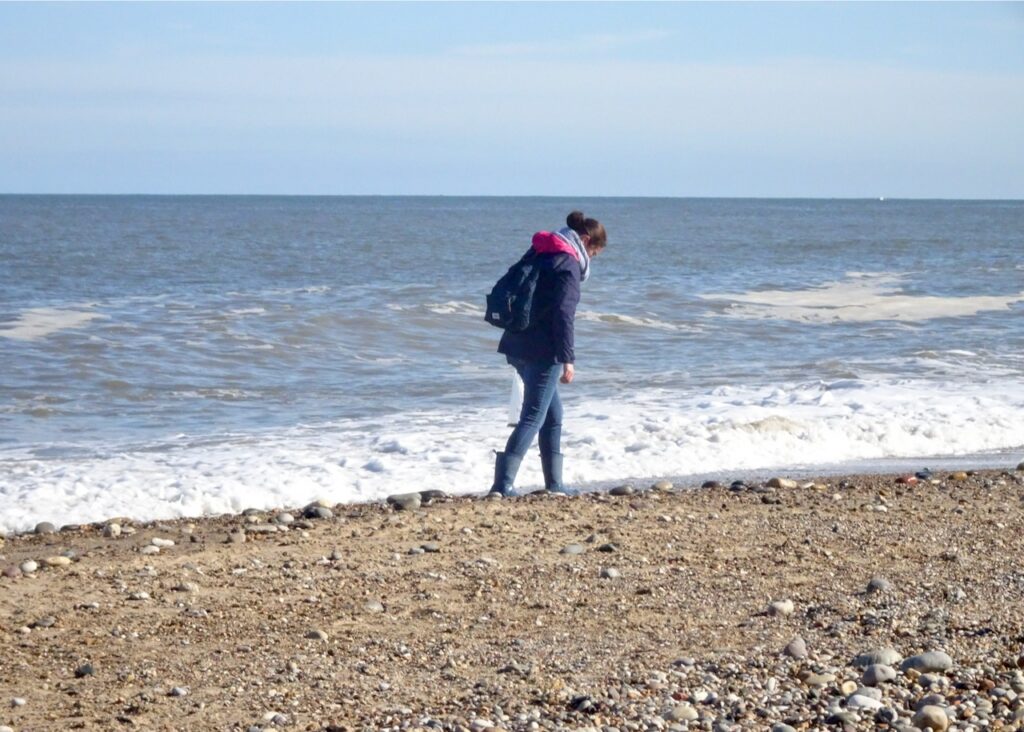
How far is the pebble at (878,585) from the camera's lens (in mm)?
5426

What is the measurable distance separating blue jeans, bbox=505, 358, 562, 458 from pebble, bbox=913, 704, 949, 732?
13.3 feet

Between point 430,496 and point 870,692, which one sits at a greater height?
point 870,692

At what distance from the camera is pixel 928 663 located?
434cm

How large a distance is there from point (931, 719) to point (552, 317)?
13.2 ft

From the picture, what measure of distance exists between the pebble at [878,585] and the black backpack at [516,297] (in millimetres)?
2654

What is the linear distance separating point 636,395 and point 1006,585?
698cm

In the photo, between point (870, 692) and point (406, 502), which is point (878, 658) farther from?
point (406, 502)

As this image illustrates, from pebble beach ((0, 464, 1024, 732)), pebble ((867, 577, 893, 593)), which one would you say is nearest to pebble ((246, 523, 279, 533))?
pebble beach ((0, 464, 1024, 732))

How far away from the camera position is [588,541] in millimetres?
6414

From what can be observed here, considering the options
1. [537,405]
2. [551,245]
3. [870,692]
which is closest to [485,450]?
[537,405]

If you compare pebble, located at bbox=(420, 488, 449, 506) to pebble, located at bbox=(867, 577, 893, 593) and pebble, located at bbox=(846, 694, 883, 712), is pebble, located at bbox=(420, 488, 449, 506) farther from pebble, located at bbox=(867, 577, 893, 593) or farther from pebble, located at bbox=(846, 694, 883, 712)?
pebble, located at bbox=(846, 694, 883, 712)

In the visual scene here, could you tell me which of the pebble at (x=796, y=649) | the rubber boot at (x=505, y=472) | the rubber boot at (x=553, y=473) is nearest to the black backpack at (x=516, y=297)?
the rubber boot at (x=505, y=472)

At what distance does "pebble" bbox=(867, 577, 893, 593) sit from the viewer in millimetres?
5426

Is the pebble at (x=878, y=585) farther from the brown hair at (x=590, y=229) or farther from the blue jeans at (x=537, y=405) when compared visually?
the brown hair at (x=590, y=229)
